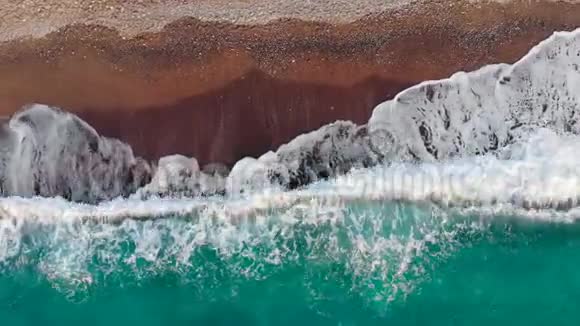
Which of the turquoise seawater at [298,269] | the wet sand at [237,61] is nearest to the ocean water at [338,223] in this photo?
the turquoise seawater at [298,269]

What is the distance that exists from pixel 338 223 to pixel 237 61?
246cm

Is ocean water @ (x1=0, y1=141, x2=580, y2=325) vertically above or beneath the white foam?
beneath

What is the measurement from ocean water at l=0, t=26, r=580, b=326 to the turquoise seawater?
2 centimetres

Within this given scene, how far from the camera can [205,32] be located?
8.75m

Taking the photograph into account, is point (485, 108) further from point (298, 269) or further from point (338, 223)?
point (298, 269)

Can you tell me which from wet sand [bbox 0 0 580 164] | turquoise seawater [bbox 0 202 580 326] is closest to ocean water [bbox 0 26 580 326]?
turquoise seawater [bbox 0 202 580 326]

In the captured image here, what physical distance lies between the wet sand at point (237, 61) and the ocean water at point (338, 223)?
0.86 feet

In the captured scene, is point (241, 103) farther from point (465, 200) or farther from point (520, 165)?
point (520, 165)

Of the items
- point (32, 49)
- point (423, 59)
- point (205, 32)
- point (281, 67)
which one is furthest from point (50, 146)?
point (423, 59)

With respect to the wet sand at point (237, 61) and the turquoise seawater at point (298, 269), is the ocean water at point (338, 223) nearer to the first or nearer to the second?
the turquoise seawater at point (298, 269)

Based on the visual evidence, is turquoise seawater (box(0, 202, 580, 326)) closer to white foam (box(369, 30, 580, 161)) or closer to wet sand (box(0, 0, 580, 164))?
white foam (box(369, 30, 580, 161))

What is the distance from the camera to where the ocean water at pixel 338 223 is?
27.6 ft

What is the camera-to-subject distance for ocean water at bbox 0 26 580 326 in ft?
27.6

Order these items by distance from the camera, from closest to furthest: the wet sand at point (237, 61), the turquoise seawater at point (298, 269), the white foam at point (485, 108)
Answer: the turquoise seawater at point (298, 269), the wet sand at point (237, 61), the white foam at point (485, 108)
